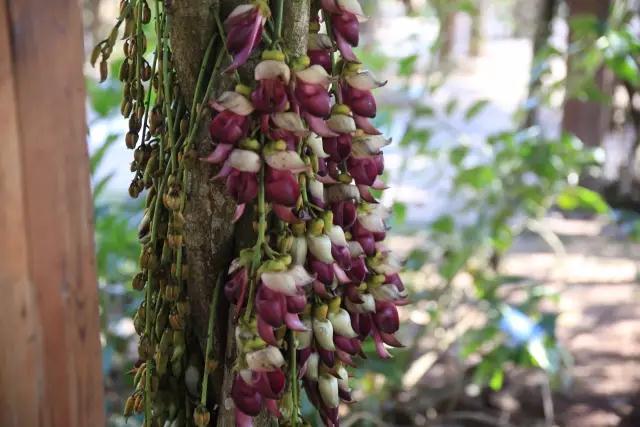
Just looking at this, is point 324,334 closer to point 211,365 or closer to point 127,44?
point 211,365

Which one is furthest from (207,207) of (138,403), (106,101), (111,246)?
(106,101)

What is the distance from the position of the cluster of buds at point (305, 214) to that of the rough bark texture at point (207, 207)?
0.06 feet

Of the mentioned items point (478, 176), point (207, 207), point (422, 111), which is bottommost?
point (478, 176)

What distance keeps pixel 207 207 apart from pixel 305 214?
73mm

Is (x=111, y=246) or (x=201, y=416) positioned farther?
(x=111, y=246)

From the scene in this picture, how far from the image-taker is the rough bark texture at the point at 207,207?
447 mm

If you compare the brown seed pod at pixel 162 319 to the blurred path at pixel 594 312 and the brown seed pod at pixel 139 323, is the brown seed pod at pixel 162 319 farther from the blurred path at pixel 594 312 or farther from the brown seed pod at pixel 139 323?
the blurred path at pixel 594 312

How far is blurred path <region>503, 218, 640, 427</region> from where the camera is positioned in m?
2.31

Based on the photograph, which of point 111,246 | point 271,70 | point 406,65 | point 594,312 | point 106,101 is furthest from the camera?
point 594,312

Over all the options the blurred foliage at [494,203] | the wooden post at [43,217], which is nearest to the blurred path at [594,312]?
the blurred foliage at [494,203]

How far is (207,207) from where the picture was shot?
0.48m

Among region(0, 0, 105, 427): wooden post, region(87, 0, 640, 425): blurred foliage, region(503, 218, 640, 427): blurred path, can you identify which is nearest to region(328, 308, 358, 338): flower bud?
region(0, 0, 105, 427): wooden post

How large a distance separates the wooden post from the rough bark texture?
456mm

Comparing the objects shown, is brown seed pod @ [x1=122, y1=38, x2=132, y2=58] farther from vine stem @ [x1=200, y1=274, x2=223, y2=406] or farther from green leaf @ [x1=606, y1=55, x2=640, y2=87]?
green leaf @ [x1=606, y1=55, x2=640, y2=87]
